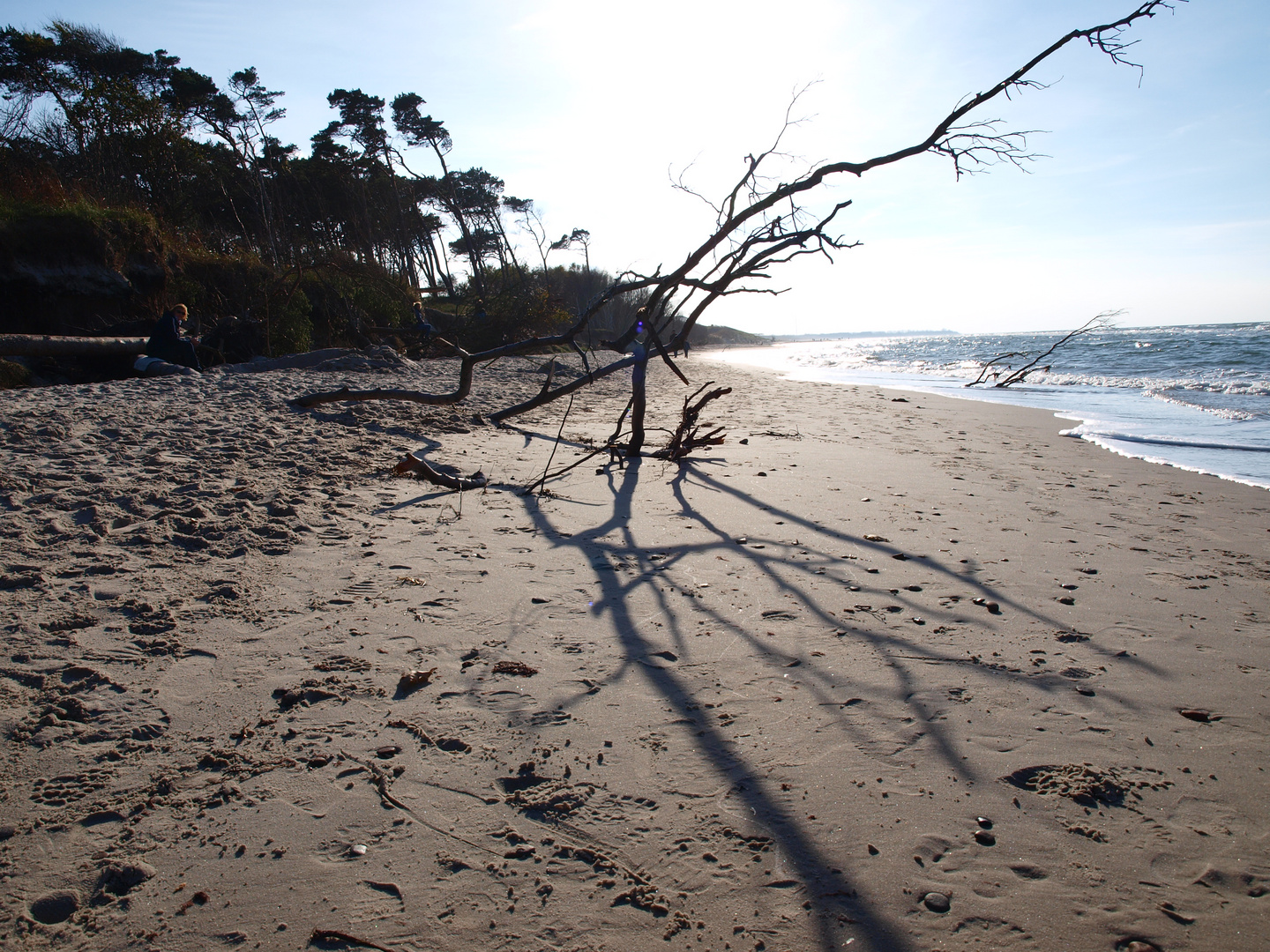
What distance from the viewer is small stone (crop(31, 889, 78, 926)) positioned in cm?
147

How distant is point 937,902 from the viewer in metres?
1.60

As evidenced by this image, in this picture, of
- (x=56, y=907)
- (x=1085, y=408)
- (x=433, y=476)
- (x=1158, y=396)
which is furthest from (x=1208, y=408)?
(x=56, y=907)

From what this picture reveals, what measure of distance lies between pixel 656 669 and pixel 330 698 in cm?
125

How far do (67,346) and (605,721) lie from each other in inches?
434

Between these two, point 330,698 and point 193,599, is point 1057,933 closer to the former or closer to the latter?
point 330,698

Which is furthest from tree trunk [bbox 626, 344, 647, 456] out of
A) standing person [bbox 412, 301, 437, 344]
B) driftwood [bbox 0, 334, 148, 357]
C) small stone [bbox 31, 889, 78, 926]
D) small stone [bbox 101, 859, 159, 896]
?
standing person [bbox 412, 301, 437, 344]

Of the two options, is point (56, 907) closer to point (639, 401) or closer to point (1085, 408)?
point (639, 401)

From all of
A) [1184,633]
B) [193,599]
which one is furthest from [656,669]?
[1184,633]

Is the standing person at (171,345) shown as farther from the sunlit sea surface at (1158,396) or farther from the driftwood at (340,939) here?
the sunlit sea surface at (1158,396)

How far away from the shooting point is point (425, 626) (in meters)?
2.92

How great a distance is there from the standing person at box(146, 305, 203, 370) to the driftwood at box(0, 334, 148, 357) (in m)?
0.57

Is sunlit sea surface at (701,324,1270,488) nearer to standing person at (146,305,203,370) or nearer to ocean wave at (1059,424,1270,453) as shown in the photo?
ocean wave at (1059,424,1270,453)

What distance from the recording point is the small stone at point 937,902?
1.58m

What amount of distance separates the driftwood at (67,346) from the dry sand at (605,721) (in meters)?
5.48
